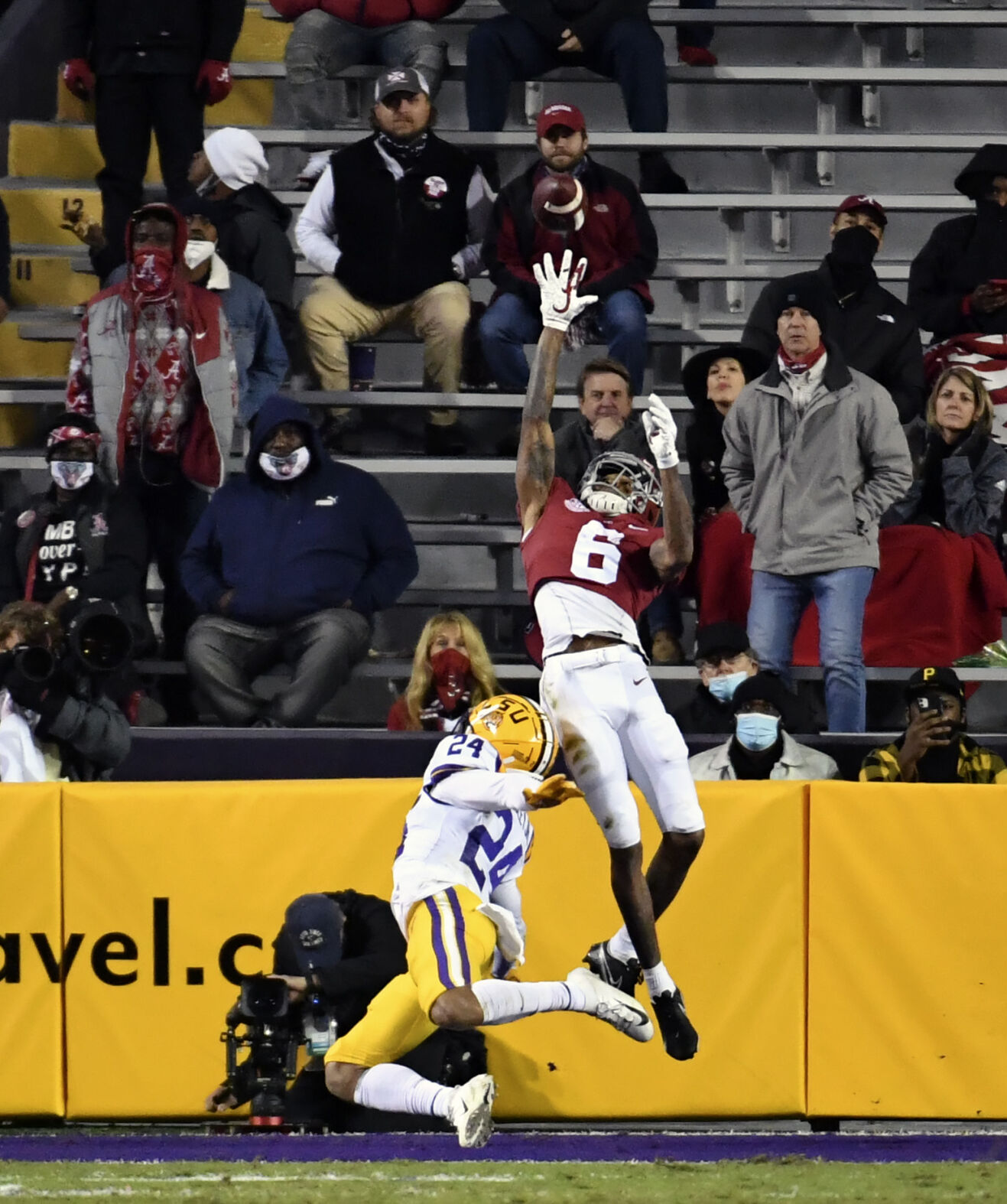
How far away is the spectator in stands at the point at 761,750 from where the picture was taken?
8.44 m

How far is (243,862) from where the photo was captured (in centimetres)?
823

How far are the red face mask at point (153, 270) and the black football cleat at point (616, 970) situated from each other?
409 cm

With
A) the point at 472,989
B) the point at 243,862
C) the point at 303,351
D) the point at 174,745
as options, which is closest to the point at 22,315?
the point at 303,351

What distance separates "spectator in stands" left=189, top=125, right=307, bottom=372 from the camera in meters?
11.0

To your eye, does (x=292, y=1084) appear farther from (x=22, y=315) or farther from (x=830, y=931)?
(x=22, y=315)

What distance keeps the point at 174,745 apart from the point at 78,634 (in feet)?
2.53

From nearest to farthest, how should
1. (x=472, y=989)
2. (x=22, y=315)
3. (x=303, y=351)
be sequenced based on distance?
(x=472, y=989), (x=303, y=351), (x=22, y=315)

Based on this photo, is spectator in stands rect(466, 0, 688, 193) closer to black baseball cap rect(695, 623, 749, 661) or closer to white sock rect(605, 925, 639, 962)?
black baseball cap rect(695, 623, 749, 661)

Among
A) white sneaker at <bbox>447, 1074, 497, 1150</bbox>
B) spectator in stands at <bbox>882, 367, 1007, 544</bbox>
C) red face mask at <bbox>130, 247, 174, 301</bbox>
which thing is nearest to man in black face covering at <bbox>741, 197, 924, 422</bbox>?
spectator in stands at <bbox>882, 367, 1007, 544</bbox>

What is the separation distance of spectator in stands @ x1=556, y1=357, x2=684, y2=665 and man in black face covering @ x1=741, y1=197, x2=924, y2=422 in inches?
38.3

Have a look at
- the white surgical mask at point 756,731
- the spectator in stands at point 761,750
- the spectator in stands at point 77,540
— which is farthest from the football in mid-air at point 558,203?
the white surgical mask at point 756,731

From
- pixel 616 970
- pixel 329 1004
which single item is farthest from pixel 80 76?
pixel 616 970

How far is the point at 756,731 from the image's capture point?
27.7ft

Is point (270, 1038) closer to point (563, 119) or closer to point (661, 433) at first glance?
point (661, 433)
